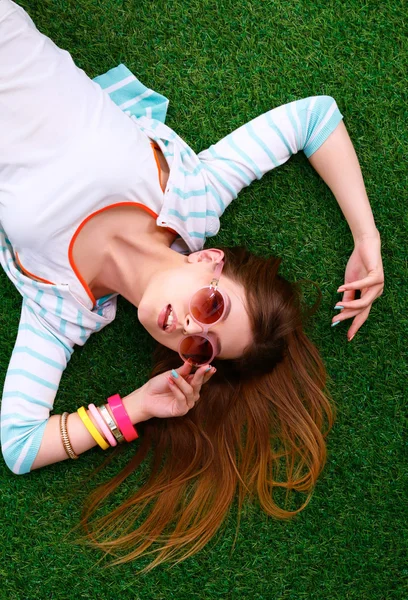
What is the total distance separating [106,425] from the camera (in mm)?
2621

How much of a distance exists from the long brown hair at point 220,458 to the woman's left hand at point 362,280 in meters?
0.21

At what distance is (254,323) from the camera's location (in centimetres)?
228

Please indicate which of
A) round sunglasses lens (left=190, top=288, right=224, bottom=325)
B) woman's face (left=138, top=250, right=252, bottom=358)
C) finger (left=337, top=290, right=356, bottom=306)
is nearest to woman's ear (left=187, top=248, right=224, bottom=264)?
woman's face (left=138, top=250, right=252, bottom=358)

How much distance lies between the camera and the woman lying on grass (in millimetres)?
2314

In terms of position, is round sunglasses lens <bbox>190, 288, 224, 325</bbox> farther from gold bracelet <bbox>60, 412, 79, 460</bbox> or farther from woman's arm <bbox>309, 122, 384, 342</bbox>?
gold bracelet <bbox>60, 412, 79, 460</bbox>

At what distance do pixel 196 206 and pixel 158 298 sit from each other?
57 centimetres

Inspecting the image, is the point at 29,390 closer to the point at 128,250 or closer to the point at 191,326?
the point at 128,250

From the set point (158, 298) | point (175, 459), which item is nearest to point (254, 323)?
point (158, 298)

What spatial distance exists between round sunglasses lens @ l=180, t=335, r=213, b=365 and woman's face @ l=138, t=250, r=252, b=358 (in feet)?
0.12

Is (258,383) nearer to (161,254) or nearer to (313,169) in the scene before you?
(161,254)

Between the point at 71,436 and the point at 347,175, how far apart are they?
74.8 inches

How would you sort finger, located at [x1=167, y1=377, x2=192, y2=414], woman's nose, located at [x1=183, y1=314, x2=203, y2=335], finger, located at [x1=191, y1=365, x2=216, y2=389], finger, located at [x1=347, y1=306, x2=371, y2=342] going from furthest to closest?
finger, located at [x1=347, y1=306, x2=371, y2=342], finger, located at [x1=167, y1=377, x2=192, y2=414], finger, located at [x1=191, y1=365, x2=216, y2=389], woman's nose, located at [x1=183, y1=314, x2=203, y2=335]

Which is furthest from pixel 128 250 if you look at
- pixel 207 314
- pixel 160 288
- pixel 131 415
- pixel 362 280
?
pixel 362 280

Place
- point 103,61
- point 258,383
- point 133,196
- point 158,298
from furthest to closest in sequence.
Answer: point 103,61, point 258,383, point 133,196, point 158,298
